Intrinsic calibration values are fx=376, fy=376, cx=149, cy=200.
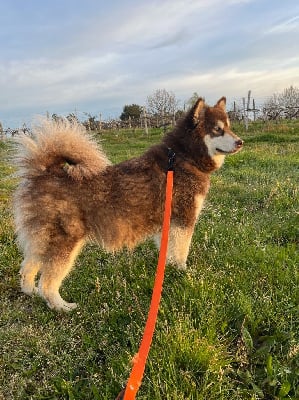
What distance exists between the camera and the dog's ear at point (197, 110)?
4602 mm

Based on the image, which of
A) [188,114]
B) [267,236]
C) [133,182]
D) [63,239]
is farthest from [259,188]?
[63,239]

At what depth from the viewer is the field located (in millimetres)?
2635

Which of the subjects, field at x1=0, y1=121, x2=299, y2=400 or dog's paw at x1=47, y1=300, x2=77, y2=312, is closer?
field at x1=0, y1=121, x2=299, y2=400

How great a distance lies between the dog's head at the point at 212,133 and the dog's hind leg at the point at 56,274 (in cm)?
194

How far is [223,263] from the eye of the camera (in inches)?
166

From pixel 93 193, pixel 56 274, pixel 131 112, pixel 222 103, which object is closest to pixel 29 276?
pixel 56 274

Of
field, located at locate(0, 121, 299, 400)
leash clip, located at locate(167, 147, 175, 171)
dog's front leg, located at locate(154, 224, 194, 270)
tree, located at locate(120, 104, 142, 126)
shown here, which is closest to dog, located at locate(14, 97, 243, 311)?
dog's front leg, located at locate(154, 224, 194, 270)

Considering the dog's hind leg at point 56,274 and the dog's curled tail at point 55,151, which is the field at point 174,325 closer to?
the dog's hind leg at point 56,274

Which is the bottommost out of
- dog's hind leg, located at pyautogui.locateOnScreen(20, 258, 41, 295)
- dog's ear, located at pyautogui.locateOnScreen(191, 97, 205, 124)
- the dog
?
dog's hind leg, located at pyautogui.locateOnScreen(20, 258, 41, 295)

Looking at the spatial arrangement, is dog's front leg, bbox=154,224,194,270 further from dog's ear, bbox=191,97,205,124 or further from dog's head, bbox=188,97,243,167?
dog's ear, bbox=191,97,205,124

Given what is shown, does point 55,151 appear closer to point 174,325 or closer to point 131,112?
point 174,325

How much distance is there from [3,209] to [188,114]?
15.0 feet

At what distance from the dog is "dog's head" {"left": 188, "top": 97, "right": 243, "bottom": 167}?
0.01m

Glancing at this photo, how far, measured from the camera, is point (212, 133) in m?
4.64
